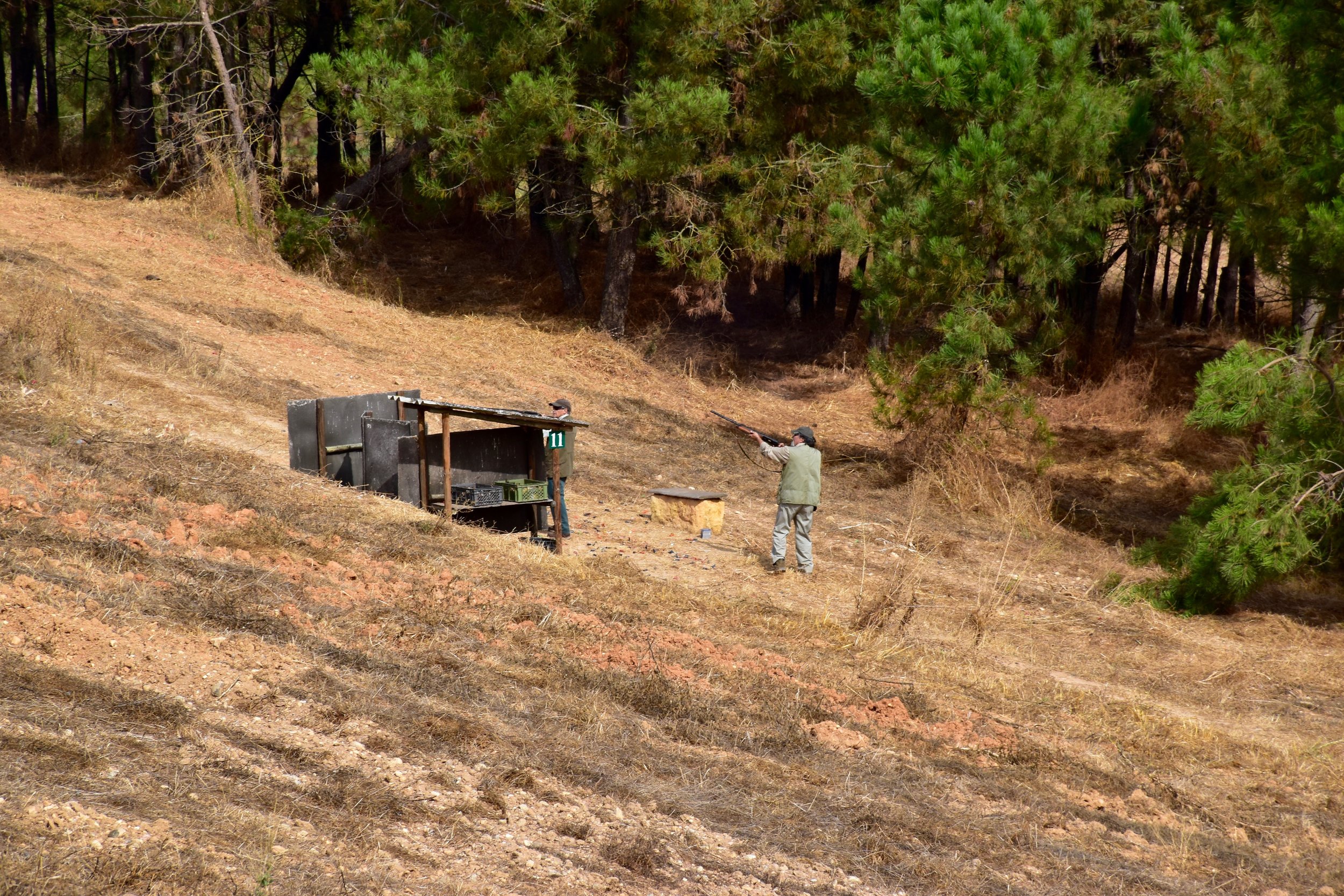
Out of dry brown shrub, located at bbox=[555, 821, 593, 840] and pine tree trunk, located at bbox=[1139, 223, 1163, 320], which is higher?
pine tree trunk, located at bbox=[1139, 223, 1163, 320]

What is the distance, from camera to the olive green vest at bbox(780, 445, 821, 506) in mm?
10219

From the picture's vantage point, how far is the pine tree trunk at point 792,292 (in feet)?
78.8

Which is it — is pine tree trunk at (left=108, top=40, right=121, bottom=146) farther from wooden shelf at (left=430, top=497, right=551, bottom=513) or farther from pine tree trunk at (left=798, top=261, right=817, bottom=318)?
wooden shelf at (left=430, top=497, right=551, bottom=513)

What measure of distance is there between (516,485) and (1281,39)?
8.61 metres

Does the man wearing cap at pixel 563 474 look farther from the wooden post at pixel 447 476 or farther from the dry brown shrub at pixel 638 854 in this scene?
the dry brown shrub at pixel 638 854

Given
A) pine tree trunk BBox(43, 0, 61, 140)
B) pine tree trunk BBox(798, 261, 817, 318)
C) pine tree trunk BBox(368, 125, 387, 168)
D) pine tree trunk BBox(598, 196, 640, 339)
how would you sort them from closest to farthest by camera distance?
1. pine tree trunk BBox(598, 196, 640, 339)
2. pine tree trunk BBox(368, 125, 387, 168)
3. pine tree trunk BBox(43, 0, 61, 140)
4. pine tree trunk BBox(798, 261, 817, 318)

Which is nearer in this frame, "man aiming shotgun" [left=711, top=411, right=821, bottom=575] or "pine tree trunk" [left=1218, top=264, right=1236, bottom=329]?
"man aiming shotgun" [left=711, top=411, right=821, bottom=575]

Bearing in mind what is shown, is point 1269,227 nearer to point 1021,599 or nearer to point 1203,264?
point 1021,599

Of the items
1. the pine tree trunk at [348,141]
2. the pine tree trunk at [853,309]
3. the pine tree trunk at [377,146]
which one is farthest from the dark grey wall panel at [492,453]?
the pine tree trunk at [853,309]

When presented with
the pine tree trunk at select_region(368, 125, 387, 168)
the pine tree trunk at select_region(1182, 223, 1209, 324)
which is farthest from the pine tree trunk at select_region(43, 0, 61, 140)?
the pine tree trunk at select_region(1182, 223, 1209, 324)

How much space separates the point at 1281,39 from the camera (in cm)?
1154

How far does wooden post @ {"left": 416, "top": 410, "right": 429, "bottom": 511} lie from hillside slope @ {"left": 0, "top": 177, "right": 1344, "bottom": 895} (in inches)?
17.0

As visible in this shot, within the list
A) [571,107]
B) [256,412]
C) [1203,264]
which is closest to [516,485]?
[256,412]

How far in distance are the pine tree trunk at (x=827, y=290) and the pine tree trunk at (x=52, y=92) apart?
15219 mm
